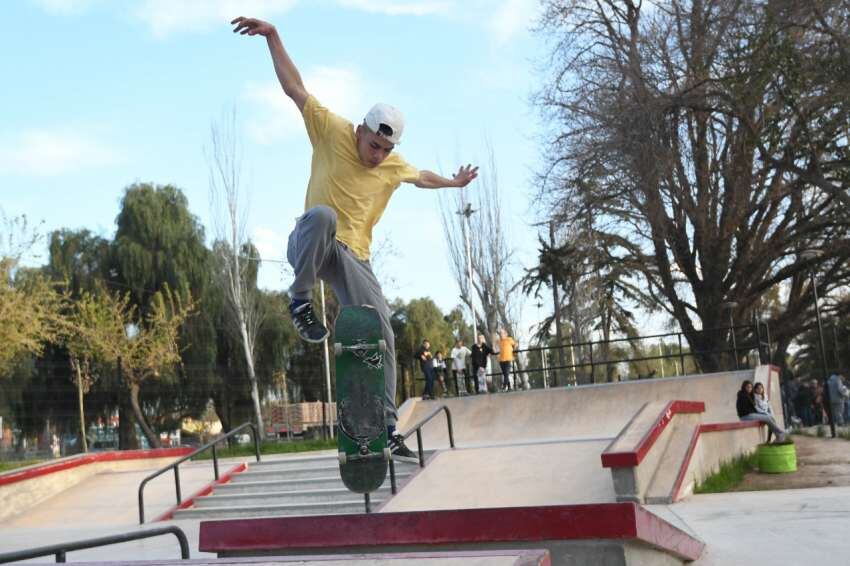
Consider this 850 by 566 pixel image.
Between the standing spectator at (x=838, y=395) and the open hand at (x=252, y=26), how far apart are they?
1839 centimetres

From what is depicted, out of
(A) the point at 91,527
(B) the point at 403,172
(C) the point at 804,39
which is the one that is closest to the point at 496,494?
(B) the point at 403,172

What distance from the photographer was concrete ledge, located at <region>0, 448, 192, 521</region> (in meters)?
12.8

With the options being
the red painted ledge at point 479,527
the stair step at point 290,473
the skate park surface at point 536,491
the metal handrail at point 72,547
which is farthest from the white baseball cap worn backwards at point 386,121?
the stair step at point 290,473

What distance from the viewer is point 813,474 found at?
10844mm

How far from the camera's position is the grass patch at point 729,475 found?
9.95m

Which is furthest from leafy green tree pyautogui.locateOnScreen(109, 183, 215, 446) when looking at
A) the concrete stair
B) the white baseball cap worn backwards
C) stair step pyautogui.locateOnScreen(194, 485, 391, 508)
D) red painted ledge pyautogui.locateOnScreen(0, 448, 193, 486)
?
the white baseball cap worn backwards

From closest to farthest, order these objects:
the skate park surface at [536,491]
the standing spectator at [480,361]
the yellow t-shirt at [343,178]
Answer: the yellow t-shirt at [343,178]
the skate park surface at [536,491]
the standing spectator at [480,361]

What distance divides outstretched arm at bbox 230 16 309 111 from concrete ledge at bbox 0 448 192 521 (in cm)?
1005

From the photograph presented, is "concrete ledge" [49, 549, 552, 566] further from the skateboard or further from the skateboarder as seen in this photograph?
the skateboarder

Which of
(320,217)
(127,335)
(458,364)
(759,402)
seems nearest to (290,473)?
(759,402)

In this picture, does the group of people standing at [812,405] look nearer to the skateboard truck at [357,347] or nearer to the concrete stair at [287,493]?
the concrete stair at [287,493]

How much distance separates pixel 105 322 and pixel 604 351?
17055mm

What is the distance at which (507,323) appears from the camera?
115 ft

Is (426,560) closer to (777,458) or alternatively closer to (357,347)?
(357,347)
